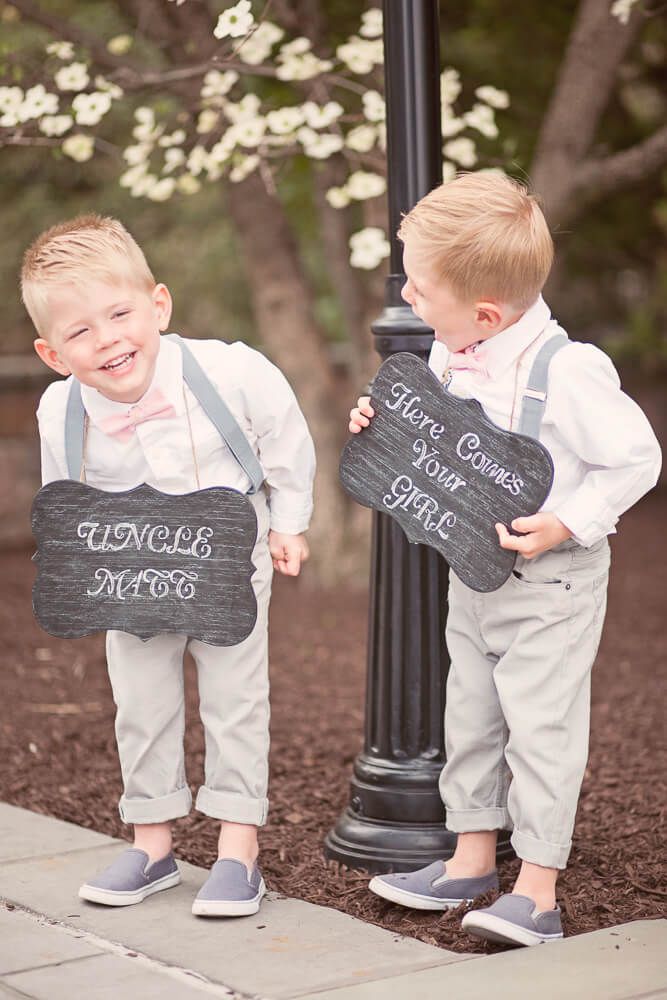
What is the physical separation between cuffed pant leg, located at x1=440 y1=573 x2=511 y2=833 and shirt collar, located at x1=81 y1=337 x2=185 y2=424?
0.77m

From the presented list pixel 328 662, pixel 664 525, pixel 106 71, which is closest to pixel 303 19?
pixel 106 71

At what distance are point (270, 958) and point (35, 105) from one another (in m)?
3.03

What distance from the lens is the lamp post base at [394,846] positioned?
12.2ft

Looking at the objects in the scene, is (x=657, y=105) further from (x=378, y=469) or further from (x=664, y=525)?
(x=378, y=469)

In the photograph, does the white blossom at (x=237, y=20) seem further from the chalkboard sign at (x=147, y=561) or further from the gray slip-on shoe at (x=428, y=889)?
the gray slip-on shoe at (x=428, y=889)

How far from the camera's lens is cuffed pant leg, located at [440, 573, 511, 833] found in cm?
333

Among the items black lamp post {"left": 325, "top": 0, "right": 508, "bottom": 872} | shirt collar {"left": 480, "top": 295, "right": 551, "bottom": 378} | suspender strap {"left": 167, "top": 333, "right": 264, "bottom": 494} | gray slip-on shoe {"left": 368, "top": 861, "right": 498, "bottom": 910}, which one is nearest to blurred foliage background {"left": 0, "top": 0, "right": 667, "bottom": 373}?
black lamp post {"left": 325, "top": 0, "right": 508, "bottom": 872}

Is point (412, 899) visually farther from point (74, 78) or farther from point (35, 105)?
point (74, 78)

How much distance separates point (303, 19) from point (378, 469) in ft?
14.7

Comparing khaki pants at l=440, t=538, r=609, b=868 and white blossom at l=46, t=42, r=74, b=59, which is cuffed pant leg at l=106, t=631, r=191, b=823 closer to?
khaki pants at l=440, t=538, r=609, b=868

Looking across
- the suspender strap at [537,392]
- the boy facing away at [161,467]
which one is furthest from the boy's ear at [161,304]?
the suspender strap at [537,392]

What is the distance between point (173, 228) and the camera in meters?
14.2

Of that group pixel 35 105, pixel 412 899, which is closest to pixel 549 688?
pixel 412 899

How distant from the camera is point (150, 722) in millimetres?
3473
